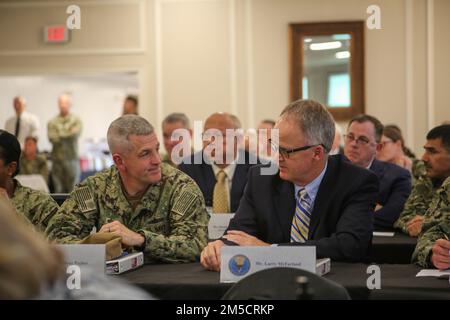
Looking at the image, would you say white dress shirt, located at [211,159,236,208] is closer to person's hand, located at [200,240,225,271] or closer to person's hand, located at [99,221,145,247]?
person's hand, located at [99,221,145,247]

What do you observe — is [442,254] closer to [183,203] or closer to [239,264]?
[239,264]

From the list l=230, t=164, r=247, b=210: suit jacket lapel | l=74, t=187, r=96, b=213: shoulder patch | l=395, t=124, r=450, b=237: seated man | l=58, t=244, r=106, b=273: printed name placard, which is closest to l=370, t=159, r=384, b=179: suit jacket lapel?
l=395, t=124, r=450, b=237: seated man

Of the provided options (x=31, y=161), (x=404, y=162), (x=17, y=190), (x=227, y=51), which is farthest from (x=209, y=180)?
(x=227, y=51)

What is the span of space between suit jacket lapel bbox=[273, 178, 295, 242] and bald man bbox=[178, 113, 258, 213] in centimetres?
161

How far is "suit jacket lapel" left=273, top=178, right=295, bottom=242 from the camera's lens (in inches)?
132

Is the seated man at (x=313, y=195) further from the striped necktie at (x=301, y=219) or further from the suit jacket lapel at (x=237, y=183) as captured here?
the suit jacket lapel at (x=237, y=183)

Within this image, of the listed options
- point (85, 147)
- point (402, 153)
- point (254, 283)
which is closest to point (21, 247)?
point (254, 283)

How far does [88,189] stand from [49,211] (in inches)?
10.3

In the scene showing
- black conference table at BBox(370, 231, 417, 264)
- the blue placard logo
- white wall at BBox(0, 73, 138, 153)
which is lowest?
black conference table at BBox(370, 231, 417, 264)

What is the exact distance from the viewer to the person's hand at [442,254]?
2.96m

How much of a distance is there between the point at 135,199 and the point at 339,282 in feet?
4.17

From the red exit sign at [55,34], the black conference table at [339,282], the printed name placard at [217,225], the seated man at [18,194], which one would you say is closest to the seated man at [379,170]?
the printed name placard at [217,225]

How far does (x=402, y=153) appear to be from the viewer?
22.5 feet

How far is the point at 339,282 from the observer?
104 inches
